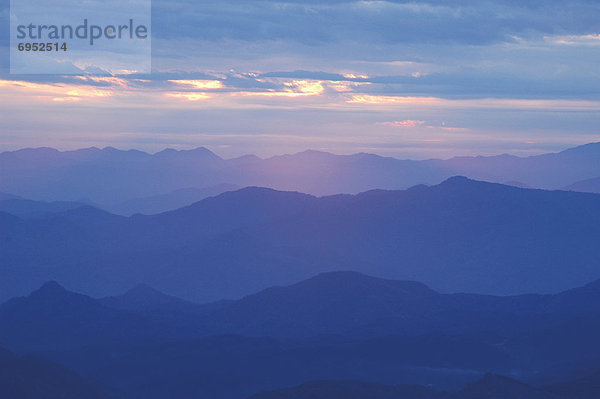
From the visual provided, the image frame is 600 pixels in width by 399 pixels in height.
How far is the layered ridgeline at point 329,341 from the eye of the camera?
102688mm

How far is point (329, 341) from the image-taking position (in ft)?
400

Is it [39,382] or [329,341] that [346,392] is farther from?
[329,341]

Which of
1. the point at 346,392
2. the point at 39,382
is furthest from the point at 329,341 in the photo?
the point at 39,382

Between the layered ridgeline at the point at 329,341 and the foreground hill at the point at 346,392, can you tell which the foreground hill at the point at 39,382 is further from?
the foreground hill at the point at 346,392

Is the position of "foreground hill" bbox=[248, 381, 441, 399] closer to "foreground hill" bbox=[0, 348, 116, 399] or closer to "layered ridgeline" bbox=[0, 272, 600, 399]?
"layered ridgeline" bbox=[0, 272, 600, 399]

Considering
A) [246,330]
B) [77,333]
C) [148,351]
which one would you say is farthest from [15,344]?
[246,330]

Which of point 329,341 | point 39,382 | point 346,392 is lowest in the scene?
point 329,341

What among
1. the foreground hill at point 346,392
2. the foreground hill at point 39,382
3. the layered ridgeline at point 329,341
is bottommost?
the layered ridgeline at point 329,341

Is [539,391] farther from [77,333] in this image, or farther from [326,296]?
[77,333]

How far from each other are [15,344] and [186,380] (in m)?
41.5

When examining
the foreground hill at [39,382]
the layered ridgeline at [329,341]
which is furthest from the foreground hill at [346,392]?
the foreground hill at [39,382]

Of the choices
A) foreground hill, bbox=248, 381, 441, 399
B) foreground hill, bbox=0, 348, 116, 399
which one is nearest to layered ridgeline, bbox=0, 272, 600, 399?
foreground hill, bbox=248, 381, 441, 399

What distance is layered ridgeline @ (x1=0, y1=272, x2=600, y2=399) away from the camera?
337ft

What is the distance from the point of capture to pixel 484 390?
7775 cm
